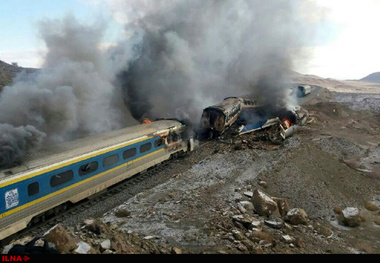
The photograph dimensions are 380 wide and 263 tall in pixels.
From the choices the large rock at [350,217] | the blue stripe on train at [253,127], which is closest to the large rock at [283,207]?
the large rock at [350,217]

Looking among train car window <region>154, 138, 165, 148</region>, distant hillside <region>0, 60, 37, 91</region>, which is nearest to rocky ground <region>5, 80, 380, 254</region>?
train car window <region>154, 138, 165, 148</region>

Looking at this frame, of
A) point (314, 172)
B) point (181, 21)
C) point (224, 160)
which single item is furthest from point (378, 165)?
point (181, 21)

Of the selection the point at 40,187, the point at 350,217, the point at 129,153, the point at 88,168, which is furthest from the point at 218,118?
the point at 40,187

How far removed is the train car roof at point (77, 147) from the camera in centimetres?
1172

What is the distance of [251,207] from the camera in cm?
1438

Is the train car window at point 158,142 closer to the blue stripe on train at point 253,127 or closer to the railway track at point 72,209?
the railway track at point 72,209

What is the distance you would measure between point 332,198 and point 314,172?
10.3 ft

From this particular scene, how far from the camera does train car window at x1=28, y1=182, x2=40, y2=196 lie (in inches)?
454

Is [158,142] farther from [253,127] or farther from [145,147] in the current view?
[253,127]

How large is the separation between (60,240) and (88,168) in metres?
5.23

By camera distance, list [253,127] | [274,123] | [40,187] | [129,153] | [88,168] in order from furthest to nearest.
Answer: [274,123]
[253,127]
[129,153]
[88,168]
[40,187]

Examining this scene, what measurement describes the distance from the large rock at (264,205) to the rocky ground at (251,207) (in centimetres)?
5

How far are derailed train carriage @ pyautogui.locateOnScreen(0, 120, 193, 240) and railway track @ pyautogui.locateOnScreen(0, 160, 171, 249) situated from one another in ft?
0.80

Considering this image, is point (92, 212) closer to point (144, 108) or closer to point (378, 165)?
point (378, 165)
